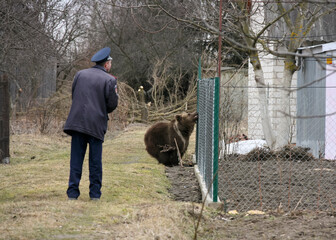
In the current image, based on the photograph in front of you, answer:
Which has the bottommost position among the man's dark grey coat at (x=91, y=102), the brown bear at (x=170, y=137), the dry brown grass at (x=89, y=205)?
the dry brown grass at (x=89, y=205)

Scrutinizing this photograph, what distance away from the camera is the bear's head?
11625mm

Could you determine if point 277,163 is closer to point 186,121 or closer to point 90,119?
point 186,121

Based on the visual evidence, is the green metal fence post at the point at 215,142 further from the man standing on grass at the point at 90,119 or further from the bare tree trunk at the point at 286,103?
the bare tree trunk at the point at 286,103

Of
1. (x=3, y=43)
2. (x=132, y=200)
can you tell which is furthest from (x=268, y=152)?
(x=3, y=43)

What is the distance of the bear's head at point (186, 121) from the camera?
11625 mm

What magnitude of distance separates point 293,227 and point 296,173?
4.12 metres

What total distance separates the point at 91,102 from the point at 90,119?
24 cm

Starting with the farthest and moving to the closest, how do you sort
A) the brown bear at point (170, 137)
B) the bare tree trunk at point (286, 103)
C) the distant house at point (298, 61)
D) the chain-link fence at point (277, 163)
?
the distant house at point (298, 61)
the bare tree trunk at point (286, 103)
the brown bear at point (170, 137)
the chain-link fence at point (277, 163)

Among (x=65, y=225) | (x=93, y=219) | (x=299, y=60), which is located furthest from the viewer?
(x=299, y=60)

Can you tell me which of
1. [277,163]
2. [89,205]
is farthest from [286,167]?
[89,205]

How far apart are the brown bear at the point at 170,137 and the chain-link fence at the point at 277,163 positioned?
0.83 meters

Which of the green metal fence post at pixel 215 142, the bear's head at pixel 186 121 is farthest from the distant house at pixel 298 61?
the green metal fence post at pixel 215 142

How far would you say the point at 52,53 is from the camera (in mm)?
12359

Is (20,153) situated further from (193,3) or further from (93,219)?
(93,219)
